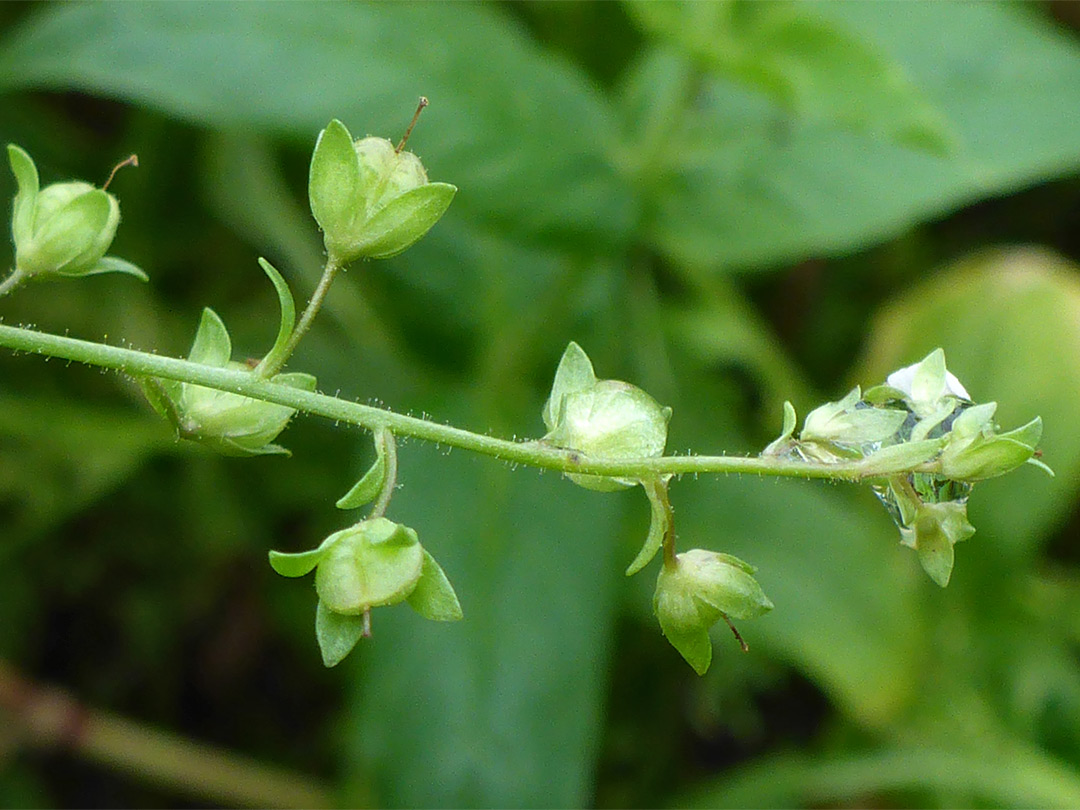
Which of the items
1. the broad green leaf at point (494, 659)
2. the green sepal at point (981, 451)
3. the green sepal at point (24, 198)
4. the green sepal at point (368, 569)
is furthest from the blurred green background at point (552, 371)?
the green sepal at point (368, 569)

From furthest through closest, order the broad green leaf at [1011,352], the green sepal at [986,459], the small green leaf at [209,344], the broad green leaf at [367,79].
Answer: the broad green leaf at [1011,352] → the broad green leaf at [367,79] → the small green leaf at [209,344] → the green sepal at [986,459]

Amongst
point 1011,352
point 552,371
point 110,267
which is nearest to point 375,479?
point 110,267

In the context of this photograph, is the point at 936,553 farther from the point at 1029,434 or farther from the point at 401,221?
the point at 401,221

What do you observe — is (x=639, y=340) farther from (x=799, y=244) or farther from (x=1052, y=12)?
(x=1052, y=12)

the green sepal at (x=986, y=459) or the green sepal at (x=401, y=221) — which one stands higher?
the green sepal at (x=986, y=459)

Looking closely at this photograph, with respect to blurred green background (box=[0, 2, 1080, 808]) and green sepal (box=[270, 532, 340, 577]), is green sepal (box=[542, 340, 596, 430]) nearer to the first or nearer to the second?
green sepal (box=[270, 532, 340, 577])

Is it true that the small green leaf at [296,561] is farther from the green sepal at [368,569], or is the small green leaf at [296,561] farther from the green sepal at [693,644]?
the green sepal at [693,644]

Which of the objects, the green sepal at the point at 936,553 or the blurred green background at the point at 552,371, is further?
the blurred green background at the point at 552,371

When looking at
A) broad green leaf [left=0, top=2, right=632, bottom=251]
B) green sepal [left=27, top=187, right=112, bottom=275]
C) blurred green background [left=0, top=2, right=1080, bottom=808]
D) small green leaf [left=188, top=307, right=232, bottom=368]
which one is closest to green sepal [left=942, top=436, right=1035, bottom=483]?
small green leaf [left=188, top=307, right=232, bottom=368]
